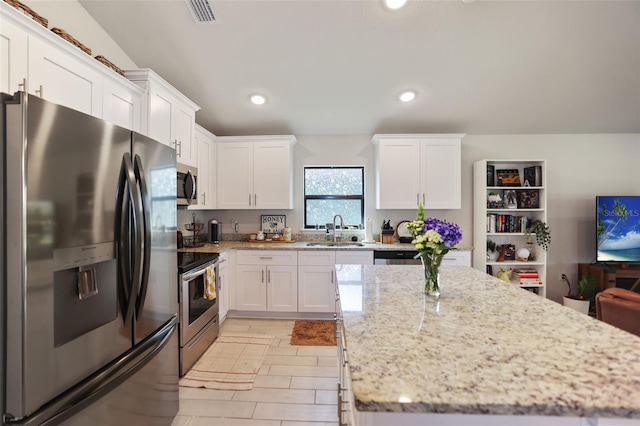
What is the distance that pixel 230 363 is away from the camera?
2512 millimetres

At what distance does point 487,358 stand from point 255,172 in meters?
3.42

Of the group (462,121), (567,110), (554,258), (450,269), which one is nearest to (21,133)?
(450,269)

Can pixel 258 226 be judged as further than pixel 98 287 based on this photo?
Yes

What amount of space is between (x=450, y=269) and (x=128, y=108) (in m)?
2.74

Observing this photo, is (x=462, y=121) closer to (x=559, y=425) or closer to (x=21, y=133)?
(x=559, y=425)

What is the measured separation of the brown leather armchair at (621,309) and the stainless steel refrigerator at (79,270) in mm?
3024

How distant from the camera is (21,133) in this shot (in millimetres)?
958

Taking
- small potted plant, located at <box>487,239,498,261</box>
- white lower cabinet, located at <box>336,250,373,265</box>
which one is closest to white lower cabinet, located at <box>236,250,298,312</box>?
white lower cabinet, located at <box>336,250,373,265</box>

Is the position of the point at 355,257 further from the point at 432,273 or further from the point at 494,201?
the point at 494,201

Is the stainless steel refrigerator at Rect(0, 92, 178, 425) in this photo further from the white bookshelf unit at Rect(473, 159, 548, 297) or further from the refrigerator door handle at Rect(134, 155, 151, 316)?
the white bookshelf unit at Rect(473, 159, 548, 297)

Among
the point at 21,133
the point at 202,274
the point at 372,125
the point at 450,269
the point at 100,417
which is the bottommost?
the point at 100,417

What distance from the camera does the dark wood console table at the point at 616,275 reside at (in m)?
3.40

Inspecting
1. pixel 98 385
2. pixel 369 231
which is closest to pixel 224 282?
pixel 369 231

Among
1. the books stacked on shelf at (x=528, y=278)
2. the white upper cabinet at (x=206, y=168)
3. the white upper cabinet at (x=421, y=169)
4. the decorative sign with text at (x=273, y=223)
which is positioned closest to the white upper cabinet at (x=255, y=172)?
the white upper cabinet at (x=206, y=168)
